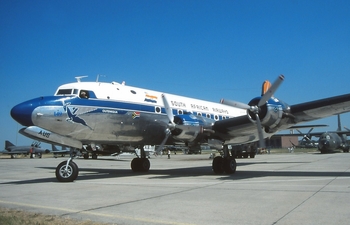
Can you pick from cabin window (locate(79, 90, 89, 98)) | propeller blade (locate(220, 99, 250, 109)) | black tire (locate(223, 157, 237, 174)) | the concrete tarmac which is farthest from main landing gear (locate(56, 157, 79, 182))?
black tire (locate(223, 157, 237, 174))

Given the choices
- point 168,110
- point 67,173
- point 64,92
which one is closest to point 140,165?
point 168,110

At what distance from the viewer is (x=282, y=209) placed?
6.38 metres

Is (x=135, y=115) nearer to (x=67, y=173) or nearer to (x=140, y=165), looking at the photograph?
(x=67, y=173)

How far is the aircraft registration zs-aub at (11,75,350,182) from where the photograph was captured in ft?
37.7

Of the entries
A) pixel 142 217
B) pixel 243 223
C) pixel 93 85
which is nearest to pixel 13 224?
pixel 142 217

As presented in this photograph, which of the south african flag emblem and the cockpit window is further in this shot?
the south african flag emblem

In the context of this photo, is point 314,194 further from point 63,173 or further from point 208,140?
point 63,173

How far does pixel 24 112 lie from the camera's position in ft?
35.3

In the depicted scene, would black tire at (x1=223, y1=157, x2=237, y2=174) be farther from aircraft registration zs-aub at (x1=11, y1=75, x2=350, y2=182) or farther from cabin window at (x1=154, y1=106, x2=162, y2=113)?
cabin window at (x1=154, y1=106, x2=162, y2=113)

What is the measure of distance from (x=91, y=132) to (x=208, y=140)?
5092mm

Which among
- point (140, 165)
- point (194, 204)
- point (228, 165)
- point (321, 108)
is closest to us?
point (194, 204)

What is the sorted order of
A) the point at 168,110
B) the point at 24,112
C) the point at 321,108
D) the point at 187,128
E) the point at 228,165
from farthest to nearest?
1. the point at 228,165
2. the point at 168,110
3. the point at 187,128
4. the point at 321,108
5. the point at 24,112

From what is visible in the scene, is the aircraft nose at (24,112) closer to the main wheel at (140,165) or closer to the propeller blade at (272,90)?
the main wheel at (140,165)

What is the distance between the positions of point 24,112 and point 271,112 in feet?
29.3
